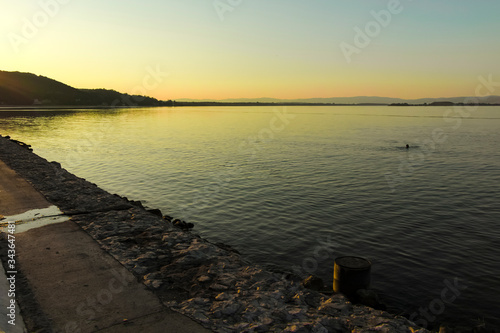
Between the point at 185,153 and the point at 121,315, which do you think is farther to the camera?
the point at 185,153

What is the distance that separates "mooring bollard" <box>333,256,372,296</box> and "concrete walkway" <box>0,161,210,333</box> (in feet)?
14.1

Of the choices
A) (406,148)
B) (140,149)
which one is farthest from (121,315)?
(406,148)

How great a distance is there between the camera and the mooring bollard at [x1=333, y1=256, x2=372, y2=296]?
9.02m

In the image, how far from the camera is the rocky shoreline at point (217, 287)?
277 inches

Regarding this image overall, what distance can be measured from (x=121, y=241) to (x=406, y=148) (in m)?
45.0

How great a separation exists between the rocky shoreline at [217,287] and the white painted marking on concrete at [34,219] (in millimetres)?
483

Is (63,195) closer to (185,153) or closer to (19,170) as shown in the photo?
(19,170)

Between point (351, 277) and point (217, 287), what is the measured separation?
3.61 metres

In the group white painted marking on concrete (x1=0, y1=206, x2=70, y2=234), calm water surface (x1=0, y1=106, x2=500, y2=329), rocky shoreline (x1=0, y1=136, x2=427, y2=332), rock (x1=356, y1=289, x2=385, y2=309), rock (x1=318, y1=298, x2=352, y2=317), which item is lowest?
calm water surface (x1=0, y1=106, x2=500, y2=329)

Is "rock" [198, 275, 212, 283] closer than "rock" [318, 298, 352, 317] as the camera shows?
No

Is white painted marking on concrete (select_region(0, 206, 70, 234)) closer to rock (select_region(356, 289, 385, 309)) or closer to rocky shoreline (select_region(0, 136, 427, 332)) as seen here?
rocky shoreline (select_region(0, 136, 427, 332))

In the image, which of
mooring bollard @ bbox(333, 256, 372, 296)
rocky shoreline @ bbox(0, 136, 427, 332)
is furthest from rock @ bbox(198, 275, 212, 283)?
mooring bollard @ bbox(333, 256, 372, 296)

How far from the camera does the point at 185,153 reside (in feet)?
139

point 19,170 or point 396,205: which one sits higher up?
point 19,170
